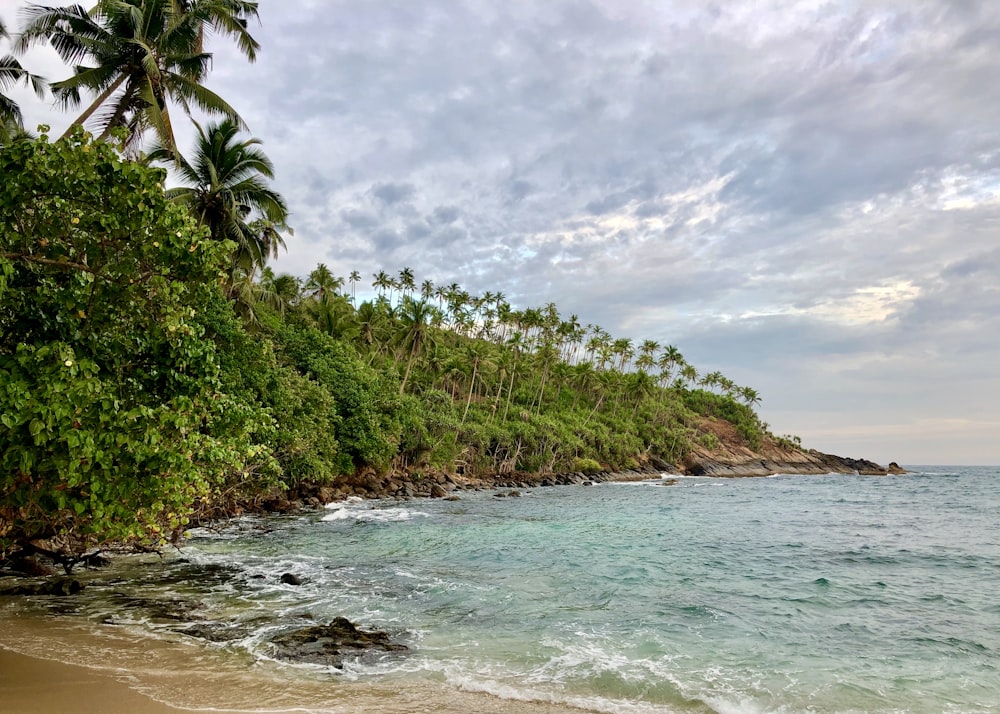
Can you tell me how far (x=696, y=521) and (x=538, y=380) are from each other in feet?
214

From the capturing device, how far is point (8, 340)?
285 inches

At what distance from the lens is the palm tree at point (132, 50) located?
16938 mm

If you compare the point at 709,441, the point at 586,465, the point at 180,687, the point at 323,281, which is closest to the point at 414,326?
the point at 323,281

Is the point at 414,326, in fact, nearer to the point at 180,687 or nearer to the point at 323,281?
the point at 323,281

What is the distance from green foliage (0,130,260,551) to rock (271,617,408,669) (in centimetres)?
259

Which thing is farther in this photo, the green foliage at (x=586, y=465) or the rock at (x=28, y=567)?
the green foliage at (x=586, y=465)

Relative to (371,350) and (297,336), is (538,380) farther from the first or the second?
(297,336)

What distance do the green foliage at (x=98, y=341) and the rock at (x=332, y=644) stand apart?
259cm

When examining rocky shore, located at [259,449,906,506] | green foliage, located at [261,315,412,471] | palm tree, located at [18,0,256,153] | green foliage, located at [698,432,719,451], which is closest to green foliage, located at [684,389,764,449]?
rocky shore, located at [259,449,906,506]

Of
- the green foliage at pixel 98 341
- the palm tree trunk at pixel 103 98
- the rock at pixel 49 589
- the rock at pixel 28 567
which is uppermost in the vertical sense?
the palm tree trunk at pixel 103 98

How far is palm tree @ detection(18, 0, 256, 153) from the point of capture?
55.6 feet

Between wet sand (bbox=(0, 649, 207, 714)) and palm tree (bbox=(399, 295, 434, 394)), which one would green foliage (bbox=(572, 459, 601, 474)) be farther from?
wet sand (bbox=(0, 649, 207, 714))

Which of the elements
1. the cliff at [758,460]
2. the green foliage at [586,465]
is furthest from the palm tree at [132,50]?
the cliff at [758,460]

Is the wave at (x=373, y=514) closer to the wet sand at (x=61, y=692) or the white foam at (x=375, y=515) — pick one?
the white foam at (x=375, y=515)
